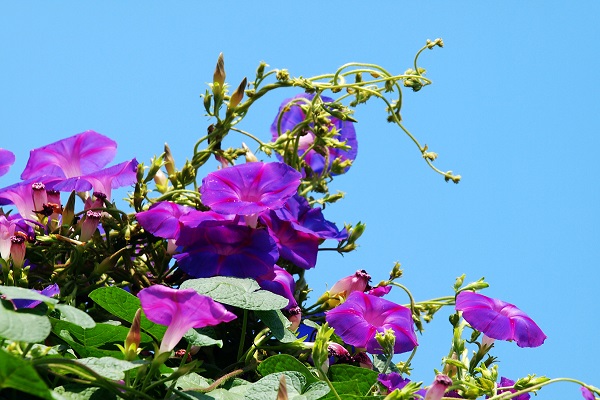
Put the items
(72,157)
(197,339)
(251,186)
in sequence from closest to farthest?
1. (197,339)
2. (251,186)
3. (72,157)

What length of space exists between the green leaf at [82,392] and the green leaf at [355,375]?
522mm

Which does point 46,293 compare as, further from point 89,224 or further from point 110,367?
point 110,367

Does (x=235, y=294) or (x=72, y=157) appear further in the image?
(x=72, y=157)

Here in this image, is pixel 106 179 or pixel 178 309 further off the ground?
pixel 106 179

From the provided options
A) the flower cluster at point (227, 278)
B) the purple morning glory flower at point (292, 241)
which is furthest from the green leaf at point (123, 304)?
the purple morning glory flower at point (292, 241)

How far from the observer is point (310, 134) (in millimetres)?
2406

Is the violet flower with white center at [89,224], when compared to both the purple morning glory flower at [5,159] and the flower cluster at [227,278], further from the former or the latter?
the purple morning glory flower at [5,159]

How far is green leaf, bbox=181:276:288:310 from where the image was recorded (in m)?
1.50

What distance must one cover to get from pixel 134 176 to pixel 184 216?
0.81 feet

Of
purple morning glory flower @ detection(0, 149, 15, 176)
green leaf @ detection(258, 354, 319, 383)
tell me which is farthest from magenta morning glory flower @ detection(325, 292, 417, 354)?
purple morning glory flower @ detection(0, 149, 15, 176)

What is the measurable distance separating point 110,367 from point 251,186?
702mm

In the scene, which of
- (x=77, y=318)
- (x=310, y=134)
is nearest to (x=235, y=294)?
(x=77, y=318)

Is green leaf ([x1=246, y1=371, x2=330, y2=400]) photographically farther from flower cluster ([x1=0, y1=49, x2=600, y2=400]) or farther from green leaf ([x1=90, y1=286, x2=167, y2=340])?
green leaf ([x1=90, y1=286, x2=167, y2=340])

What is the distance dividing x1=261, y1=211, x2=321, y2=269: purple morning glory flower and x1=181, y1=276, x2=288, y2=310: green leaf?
0.29 meters
